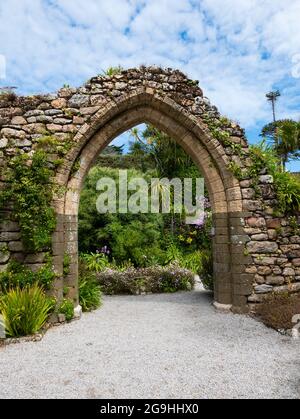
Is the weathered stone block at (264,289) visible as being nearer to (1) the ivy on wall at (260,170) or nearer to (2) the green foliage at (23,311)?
(1) the ivy on wall at (260,170)

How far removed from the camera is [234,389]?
2.83 metres

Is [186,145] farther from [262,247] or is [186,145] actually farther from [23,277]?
[23,277]

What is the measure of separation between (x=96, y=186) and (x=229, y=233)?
6.06 metres

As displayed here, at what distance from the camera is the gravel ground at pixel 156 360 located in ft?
9.34

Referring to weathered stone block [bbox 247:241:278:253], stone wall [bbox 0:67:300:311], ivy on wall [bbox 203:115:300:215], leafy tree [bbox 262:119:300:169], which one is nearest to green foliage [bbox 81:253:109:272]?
stone wall [bbox 0:67:300:311]

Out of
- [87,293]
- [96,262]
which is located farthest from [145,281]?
[87,293]

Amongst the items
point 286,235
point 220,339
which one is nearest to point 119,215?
point 286,235

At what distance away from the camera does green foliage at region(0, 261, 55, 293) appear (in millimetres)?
4695

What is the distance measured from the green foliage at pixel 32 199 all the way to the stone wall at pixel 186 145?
0.59ft

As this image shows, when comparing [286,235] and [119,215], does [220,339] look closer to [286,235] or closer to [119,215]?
[286,235]

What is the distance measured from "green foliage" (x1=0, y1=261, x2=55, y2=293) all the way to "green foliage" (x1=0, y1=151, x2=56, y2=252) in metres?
0.32

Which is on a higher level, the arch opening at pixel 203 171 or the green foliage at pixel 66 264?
the arch opening at pixel 203 171

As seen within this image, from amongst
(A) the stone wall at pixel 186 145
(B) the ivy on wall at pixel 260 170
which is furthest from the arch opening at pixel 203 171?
(B) the ivy on wall at pixel 260 170

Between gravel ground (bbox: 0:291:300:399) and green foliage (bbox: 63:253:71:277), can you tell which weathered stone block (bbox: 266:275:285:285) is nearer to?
gravel ground (bbox: 0:291:300:399)
